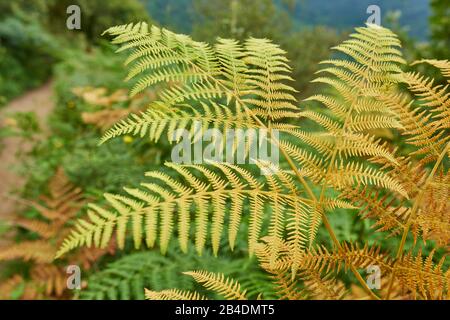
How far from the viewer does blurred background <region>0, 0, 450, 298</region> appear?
10.6 ft

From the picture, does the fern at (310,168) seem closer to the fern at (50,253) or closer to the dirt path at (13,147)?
the fern at (50,253)

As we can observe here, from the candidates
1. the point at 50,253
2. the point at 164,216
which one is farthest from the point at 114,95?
the point at 164,216

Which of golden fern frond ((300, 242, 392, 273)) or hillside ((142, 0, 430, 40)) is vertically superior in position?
hillside ((142, 0, 430, 40))

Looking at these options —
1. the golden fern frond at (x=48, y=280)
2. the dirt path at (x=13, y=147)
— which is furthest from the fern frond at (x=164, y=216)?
the dirt path at (x=13, y=147)

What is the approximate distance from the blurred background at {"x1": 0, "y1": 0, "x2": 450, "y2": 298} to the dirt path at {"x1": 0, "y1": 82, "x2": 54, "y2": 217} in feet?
0.07

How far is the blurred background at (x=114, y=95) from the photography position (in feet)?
10.6

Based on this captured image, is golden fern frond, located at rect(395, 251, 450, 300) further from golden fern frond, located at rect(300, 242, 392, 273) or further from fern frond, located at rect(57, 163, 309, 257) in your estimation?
fern frond, located at rect(57, 163, 309, 257)

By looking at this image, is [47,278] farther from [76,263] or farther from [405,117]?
[405,117]

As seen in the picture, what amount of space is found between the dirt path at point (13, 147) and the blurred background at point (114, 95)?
20 mm

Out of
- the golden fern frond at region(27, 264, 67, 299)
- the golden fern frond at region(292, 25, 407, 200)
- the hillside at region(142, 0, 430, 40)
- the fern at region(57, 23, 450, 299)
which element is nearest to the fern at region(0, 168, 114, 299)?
the golden fern frond at region(27, 264, 67, 299)

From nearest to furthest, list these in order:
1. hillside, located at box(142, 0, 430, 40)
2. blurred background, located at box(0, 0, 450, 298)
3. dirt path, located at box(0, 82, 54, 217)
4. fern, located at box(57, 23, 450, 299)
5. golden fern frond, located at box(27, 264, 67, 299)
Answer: fern, located at box(57, 23, 450, 299), golden fern frond, located at box(27, 264, 67, 299), blurred background, located at box(0, 0, 450, 298), dirt path, located at box(0, 82, 54, 217), hillside, located at box(142, 0, 430, 40)

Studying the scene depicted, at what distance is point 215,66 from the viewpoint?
1287 millimetres
